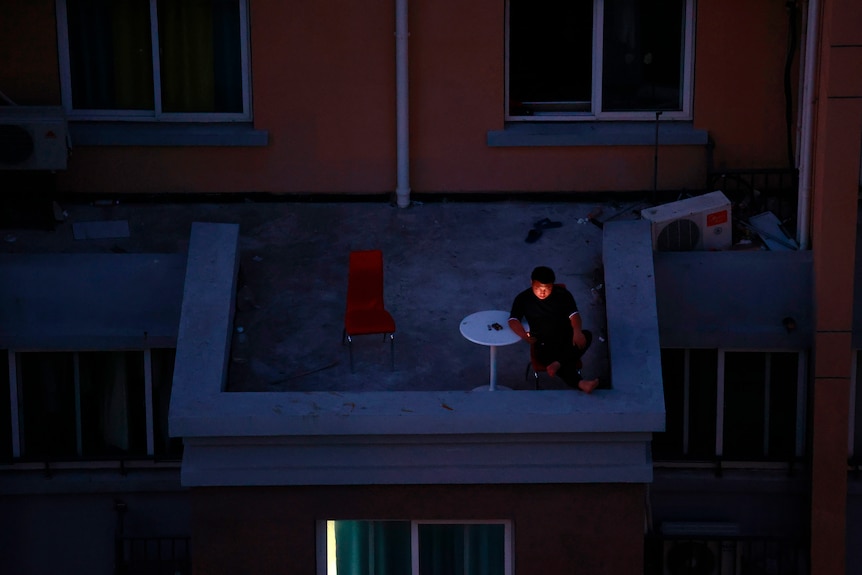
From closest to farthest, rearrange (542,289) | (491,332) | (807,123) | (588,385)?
(588,385) < (491,332) < (542,289) < (807,123)

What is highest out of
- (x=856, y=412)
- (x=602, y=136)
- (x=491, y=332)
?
(x=602, y=136)

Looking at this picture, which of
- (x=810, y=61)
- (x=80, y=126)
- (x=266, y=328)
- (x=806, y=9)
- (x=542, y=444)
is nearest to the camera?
(x=542, y=444)

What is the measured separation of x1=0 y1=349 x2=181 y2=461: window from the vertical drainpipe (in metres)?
3.06

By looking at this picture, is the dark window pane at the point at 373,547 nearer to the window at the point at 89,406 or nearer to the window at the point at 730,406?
the window at the point at 89,406

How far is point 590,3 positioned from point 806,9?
2.26 m

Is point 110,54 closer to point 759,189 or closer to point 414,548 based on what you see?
point 414,548

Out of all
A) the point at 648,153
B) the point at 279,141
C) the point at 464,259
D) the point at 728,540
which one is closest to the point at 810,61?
the point at 648,153

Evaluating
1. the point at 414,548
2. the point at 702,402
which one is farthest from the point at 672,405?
the point at 414,548

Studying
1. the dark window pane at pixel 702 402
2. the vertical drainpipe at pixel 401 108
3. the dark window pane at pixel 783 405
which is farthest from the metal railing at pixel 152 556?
the dark window pane at pixel 783 405

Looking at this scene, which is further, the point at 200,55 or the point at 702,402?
the point at 200,55

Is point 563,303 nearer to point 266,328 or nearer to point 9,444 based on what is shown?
point 266,328

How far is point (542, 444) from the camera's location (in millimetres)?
9977

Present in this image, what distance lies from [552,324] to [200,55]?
19.0 feet

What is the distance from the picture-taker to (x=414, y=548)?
34.1ft
